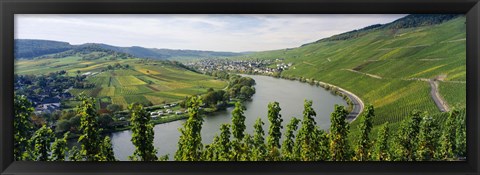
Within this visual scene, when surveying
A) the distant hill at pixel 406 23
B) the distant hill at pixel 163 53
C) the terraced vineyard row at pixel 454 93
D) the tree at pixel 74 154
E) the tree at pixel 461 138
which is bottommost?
the tree at pixel 74 154

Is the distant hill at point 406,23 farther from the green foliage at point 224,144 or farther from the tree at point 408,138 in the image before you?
the green foliage at point 224,144

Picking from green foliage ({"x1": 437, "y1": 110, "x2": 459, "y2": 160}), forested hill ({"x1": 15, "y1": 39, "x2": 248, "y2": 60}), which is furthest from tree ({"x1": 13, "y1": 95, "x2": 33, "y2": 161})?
green foliage ({"x1": 437, "y1": 110, "x2": 459, "y2": 160})

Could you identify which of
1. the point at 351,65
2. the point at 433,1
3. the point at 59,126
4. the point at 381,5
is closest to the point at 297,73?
the point at 351,65

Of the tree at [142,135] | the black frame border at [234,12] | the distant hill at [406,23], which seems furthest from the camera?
the tree at [142,135]

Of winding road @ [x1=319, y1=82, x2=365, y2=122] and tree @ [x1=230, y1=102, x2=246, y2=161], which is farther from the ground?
winding road @ [x1=319, y1=82, x2=365, y2=122]

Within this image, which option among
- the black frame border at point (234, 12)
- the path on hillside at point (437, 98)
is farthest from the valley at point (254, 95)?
the black frame border at point (234, 12)

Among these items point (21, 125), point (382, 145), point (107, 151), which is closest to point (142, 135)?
point (107, 151)

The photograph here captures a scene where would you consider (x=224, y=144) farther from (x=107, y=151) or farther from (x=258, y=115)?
(x=107, y=151)

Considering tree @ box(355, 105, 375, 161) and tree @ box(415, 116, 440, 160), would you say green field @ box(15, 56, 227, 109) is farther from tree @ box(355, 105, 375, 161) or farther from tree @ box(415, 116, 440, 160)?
tree @ box(415, 116, 440, 160)
